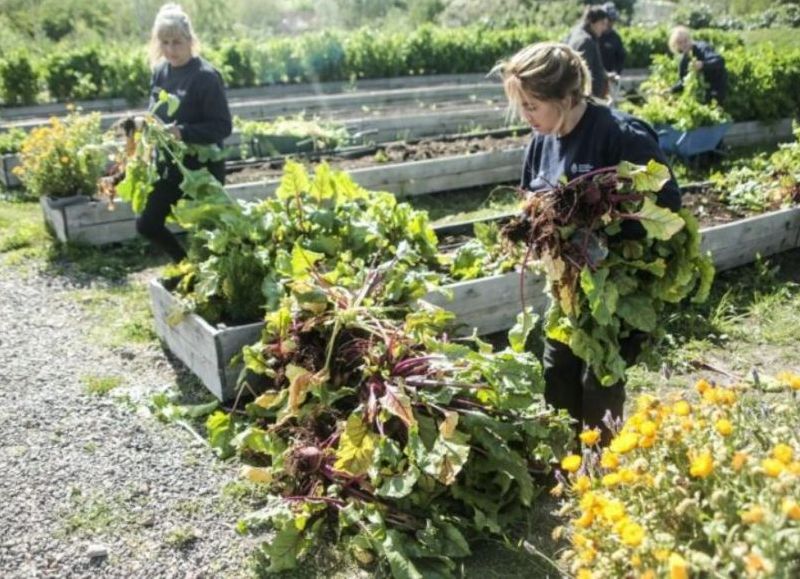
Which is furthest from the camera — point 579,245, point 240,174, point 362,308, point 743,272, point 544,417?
point 240,174

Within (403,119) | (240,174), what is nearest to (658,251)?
(240,174)

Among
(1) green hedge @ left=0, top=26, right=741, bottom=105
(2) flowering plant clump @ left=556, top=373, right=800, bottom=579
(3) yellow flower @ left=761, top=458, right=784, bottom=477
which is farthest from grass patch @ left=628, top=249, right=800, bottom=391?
(1) green hedge @ left=0, top=26, right=741, bottom=105

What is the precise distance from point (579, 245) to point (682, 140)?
6.72 metres

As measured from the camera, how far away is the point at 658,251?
3.04m

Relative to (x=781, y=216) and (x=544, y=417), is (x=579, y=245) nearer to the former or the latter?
(x=544, y=417)

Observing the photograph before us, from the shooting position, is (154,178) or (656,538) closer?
(656,538)

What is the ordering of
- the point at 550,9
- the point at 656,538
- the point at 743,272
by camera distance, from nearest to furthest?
the point at 656,538 → the point at 743,272 → the point at 550,9

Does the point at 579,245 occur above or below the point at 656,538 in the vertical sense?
above

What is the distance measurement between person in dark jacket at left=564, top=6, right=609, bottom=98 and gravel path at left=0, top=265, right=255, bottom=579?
17.8ft

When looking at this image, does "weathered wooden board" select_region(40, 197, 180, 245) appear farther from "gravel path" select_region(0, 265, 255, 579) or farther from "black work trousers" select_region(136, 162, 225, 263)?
"gravel path" select_region(0, 265, 255, 579)

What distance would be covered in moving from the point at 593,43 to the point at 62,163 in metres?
5.29

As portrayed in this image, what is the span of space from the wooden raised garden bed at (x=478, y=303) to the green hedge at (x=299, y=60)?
9.55m

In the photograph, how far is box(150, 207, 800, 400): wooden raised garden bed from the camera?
418cm

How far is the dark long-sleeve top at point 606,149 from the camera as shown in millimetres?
2998
